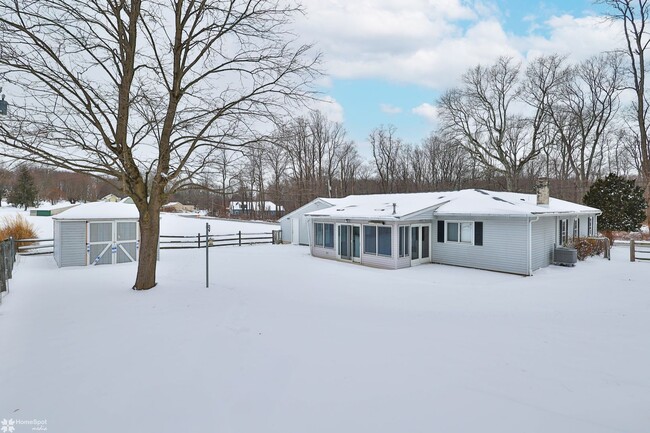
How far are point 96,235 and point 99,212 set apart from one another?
3.11 feet

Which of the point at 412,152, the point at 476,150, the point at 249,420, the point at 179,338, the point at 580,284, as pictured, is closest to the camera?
the point at 249,420

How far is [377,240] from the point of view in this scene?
14352 millimetres

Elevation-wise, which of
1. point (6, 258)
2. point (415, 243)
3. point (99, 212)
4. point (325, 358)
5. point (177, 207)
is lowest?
point (325, 358)

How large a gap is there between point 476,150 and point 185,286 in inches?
1155

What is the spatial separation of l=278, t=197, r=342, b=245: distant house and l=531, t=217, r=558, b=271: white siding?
11.6 metres

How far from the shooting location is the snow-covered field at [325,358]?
3.69 m

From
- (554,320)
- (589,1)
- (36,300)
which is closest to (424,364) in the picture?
(554,320)

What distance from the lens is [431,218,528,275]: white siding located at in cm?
1216

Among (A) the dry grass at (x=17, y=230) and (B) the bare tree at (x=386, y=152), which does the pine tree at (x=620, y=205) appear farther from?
(A) the dry grass at (x=17, y=230)

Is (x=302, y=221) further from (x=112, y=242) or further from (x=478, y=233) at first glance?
(x=478, y=233)

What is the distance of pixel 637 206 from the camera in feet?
66.7

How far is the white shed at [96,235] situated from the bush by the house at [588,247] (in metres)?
18.9

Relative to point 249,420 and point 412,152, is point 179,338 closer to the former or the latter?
point 249,420

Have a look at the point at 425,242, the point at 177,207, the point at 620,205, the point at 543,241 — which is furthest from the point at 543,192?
the point at 177,207
